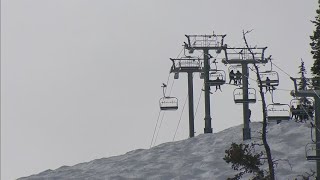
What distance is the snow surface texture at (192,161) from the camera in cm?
5728

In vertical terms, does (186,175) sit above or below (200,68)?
below

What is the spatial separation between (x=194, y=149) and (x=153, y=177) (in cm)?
577

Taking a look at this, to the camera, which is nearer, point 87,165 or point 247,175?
point 247,175

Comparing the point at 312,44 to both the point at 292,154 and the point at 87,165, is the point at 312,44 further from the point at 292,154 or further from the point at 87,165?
the point at 87,165

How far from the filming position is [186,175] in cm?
5744

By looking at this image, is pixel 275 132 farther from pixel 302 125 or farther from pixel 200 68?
pixel 200 68

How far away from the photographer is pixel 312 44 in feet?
173

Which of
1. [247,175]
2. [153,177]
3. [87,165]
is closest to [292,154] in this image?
[247,175]

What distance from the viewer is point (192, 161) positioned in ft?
198

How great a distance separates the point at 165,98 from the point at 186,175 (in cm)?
665

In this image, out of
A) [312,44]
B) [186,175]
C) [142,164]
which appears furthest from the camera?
[142,164]

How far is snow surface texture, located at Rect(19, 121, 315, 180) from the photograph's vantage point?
5728cm

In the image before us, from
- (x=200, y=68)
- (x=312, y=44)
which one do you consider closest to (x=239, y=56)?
(x=200, y=68)

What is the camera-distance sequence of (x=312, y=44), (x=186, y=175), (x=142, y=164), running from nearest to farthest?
(x=312, y=44)
(x=186, y=175)
(x=142, y=164)
